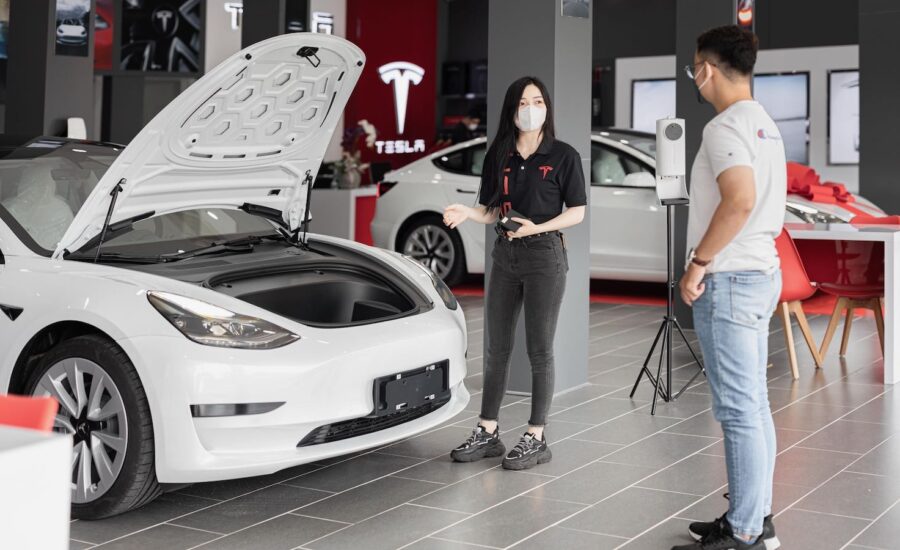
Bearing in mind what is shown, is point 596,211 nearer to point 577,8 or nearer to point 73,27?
point 577,8

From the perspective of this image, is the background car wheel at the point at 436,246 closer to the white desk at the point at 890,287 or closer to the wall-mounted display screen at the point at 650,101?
the white desk at the point at 890,287

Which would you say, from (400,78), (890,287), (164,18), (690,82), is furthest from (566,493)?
(400,78)

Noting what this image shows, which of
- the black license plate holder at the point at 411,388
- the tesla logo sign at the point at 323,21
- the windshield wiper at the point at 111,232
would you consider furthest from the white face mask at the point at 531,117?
the tesla logo sign at the point at 323,21

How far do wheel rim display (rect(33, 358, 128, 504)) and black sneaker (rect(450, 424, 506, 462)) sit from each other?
1.50m

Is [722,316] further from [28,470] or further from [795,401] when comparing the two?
[795,401]

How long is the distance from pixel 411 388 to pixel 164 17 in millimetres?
12198

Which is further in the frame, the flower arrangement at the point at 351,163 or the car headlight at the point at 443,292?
the flower arrangement at the point at 351,163

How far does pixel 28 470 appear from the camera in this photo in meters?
1.86

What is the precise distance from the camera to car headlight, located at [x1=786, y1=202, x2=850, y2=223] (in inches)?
362

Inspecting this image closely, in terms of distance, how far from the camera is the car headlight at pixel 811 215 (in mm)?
9203

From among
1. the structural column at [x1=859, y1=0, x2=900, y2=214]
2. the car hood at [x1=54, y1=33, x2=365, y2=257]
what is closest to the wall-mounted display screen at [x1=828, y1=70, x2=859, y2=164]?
the structural column at [x1=859, y1=0, x2=900, y2=214]

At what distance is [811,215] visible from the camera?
923 cm

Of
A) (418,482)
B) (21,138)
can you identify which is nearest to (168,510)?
(418,482)

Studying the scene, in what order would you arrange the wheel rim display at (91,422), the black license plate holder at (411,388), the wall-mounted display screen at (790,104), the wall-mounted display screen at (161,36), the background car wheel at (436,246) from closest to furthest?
the wheel rim display at (91,422) → the black license plate holder at (411,388) → the background car wheel at (436,246) → the wall-mounted display screen at (161,36) → the wall-mounted display screen at (790,104)
